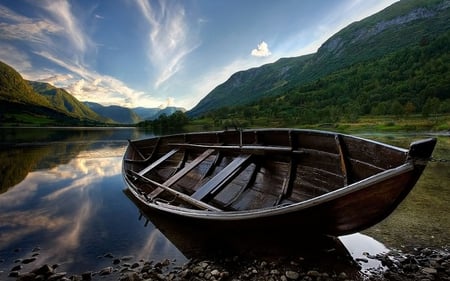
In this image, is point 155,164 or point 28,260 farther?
point 155,164

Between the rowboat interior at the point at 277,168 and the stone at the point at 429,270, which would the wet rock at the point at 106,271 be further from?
the stone at the point at 429,270

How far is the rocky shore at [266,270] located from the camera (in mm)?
5871

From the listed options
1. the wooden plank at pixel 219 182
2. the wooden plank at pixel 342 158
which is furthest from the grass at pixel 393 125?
the wooden plank at pixel 342 158

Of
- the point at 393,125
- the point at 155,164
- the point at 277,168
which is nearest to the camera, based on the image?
the point at 277,168

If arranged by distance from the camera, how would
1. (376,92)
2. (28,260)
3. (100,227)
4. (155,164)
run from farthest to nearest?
1. (376,92)
2. (155,164)
3. (100,227)
4. (28,260)

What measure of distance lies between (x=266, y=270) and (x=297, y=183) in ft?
9.22

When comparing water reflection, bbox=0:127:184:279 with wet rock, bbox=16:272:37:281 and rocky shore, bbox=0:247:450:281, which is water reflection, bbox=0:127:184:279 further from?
wet rock, bbox=16:272:37:281

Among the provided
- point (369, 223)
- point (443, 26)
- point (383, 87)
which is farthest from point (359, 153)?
point (443, 26)

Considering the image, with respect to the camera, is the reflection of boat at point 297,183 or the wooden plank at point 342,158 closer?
the reflection of boat at point 297,183

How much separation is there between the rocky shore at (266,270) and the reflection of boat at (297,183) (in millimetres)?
794

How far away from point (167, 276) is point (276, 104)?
551ft

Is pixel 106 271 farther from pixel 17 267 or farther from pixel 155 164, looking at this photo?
pixel 155 164

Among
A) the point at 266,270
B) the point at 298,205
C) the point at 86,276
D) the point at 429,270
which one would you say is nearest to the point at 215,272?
the point at 266,270

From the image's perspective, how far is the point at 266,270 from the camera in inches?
243
